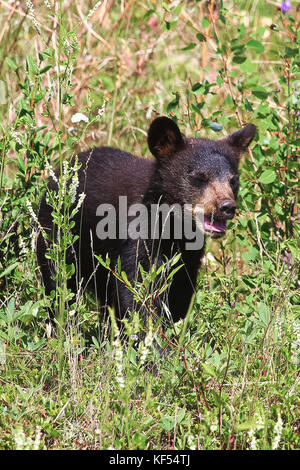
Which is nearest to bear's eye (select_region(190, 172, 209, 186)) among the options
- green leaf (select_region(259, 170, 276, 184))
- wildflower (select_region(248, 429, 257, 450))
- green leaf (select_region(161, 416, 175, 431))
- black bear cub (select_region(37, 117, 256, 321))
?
black bear cub (select_region(37, 117, 256, 321))

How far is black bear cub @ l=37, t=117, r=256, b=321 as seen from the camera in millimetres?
4270

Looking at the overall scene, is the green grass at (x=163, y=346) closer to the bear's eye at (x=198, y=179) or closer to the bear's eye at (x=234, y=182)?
the bear's eye at (x=234, y=182)

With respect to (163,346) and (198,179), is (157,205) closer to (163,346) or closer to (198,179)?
(198,179)

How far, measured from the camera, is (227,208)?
4.05 m

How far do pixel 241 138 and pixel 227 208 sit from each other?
0.78m

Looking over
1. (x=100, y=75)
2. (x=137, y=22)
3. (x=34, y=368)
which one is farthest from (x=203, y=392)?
(x=137, y=22)

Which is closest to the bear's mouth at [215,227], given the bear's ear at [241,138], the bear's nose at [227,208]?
the bear's nose at [227,208]

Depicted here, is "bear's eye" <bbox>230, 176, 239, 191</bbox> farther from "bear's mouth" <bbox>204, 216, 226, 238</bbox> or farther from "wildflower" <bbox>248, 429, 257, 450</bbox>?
"wildflower" <bbox>248, 429, 257, 450</bbox>

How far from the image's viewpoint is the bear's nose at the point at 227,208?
4.04 m

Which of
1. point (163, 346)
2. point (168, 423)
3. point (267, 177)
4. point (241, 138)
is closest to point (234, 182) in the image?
point (267, 177)

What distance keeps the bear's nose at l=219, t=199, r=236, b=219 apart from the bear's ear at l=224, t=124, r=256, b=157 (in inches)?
28.5

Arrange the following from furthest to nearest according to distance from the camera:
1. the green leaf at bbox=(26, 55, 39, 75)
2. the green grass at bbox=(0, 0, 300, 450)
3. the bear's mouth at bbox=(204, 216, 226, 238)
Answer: the bear's mouth at bbox=(204, 216, 226, 238)
the green leaf at bbox=(26, 55, 39, 75)
the green grass at bbox=(0, 0, 300, 450)
